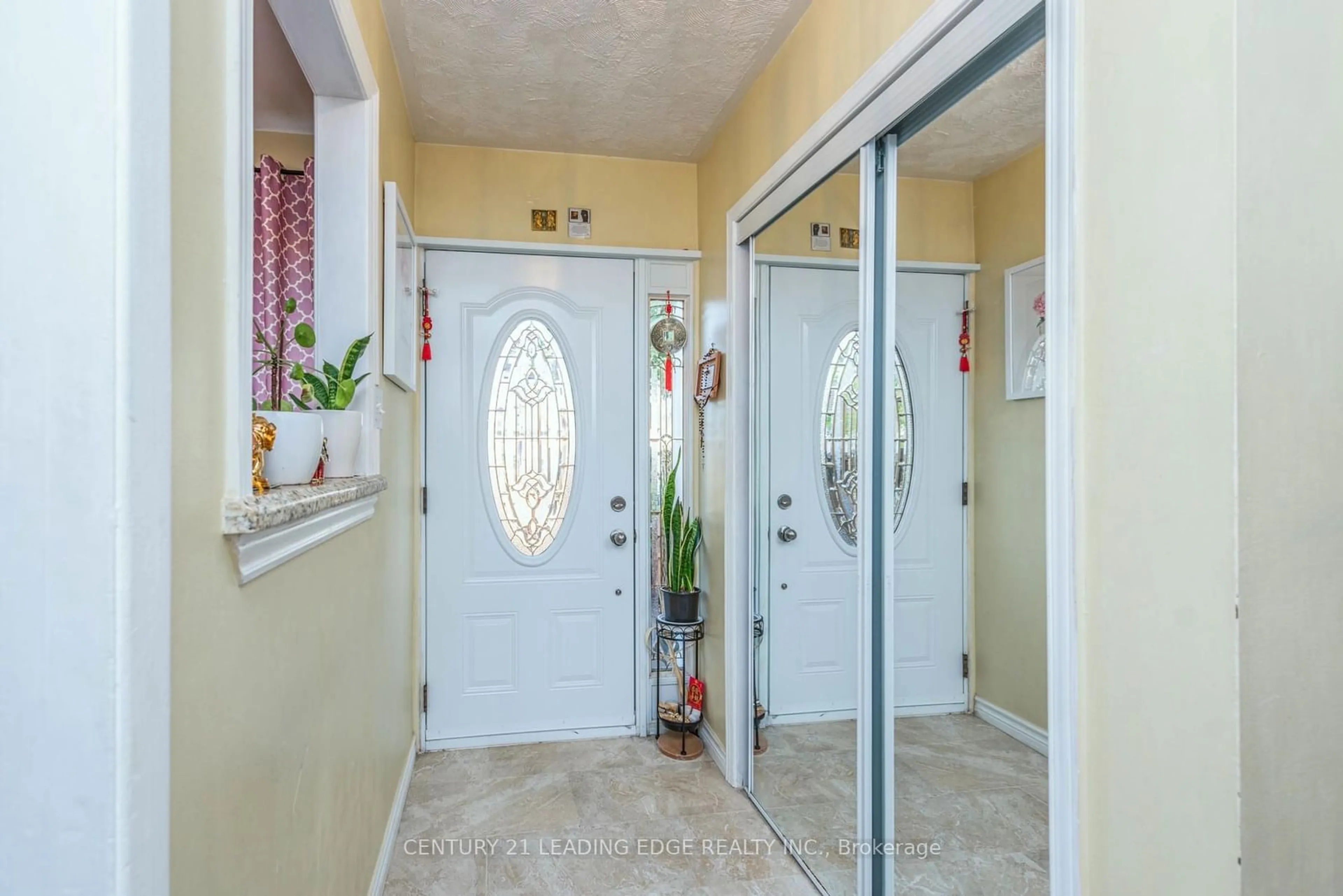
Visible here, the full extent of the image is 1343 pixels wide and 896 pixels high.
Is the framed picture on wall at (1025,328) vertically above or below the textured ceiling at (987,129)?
below

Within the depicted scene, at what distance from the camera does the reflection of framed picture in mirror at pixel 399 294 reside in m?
2.10

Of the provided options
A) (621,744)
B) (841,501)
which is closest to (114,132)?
(841,501)

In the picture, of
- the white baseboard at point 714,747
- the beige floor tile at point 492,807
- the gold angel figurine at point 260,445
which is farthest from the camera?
the white baseboard at point 714,747

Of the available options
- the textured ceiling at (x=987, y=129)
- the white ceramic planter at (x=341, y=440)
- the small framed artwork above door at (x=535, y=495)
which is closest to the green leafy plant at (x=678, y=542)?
the small framed artwork above door at (x=535, y=495)

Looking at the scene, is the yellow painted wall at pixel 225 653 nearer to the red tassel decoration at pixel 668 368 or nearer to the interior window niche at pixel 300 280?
the interior window niche at pixel 300 280

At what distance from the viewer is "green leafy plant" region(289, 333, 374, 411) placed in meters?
1.51

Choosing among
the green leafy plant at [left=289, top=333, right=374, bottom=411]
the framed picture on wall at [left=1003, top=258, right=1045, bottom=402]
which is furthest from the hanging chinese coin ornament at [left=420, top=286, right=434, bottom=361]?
the framed picture on wall at [left=1003, top=258, right=1045, bottom=402]

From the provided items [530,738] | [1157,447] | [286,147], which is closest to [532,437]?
[530,738]

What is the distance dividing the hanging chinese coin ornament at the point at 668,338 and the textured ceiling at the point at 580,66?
0.71 meters

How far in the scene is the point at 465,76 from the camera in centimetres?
246

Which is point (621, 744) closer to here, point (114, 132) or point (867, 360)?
point (867, 360)

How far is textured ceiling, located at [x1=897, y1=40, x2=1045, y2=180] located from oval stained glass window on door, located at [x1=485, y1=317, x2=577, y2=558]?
1.87 metres

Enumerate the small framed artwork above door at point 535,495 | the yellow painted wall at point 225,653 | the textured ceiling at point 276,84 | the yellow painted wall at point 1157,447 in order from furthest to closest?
the small framed artwork above door at point 535,495 → the textured ceiling at point 276,84 → the yellow painted wall at point 1157,447 → the yellow painted wall at point 225,653

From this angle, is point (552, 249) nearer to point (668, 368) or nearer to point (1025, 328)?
point (668, 368)
